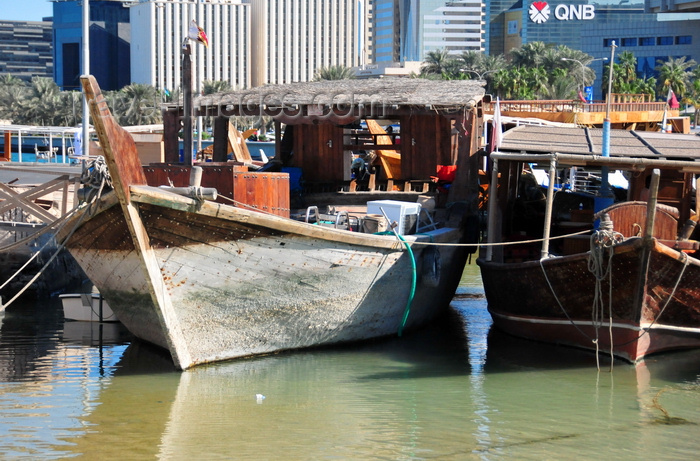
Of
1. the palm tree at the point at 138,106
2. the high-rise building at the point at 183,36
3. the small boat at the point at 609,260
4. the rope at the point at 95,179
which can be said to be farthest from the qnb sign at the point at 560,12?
the rope at the point at 95,179

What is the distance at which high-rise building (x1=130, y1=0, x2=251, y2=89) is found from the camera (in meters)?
122

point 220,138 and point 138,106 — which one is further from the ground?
point 138,106

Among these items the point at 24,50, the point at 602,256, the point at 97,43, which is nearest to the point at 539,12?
the point at 97,43

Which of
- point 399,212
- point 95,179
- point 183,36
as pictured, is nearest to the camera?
point 95,179

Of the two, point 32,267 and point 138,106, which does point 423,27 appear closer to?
point 138,106

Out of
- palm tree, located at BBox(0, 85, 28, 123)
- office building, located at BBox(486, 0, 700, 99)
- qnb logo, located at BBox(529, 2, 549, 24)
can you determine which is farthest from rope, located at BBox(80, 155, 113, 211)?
qnb logo, located at BBox(529, 2, 549, 24)

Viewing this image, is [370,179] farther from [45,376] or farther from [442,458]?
[442,458]

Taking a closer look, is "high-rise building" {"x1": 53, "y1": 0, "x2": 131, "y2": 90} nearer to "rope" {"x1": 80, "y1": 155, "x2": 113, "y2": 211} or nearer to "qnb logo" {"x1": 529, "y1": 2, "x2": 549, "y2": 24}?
"qnb logo" {"x1": 529, "y1": 2, "x2": 549, "y2": 24}

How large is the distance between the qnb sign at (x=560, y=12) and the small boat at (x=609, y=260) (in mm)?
150679

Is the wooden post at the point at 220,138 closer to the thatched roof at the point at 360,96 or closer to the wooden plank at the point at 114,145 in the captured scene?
the thatched roof at the point at 360,96

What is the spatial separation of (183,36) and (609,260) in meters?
121

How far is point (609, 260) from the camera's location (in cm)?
1112

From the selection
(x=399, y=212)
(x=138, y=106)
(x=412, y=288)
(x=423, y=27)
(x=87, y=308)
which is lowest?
(x=87, y=308)

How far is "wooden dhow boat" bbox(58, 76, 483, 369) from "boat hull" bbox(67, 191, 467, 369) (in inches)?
0.6
